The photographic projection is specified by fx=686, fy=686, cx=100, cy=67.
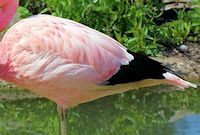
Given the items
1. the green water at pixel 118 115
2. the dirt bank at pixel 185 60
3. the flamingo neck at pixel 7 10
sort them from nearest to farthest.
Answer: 1. the flamingo neck at pixel 7 10
2. the green water at pixel 118 115
3. the dirt bank at pixel 185 60

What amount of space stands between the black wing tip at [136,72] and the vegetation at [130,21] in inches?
102

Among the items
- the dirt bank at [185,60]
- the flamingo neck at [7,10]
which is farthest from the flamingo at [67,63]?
the dirt bank at [185,60]

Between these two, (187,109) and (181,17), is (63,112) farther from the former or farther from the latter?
(181,17)

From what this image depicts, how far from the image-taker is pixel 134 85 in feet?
14.5

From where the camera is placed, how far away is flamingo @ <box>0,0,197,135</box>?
420 cm

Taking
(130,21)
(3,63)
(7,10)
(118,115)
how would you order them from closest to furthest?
(3,63) → (7,10) → (118,115) → (130,21)

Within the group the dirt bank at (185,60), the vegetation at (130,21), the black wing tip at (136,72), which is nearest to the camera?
the black wing tip at (136,72)

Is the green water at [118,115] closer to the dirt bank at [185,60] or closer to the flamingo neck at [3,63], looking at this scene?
the dirt bank at [185,60]

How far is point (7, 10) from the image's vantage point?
4.45 meters

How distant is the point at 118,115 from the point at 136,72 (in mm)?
1406

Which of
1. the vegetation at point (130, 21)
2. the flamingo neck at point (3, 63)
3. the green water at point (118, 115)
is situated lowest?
the green water at point (118, 115)

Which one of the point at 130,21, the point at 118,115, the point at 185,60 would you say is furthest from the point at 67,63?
the point at 130,21

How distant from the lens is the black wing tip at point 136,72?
170 inches

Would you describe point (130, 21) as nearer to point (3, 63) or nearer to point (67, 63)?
point (67, 63)
